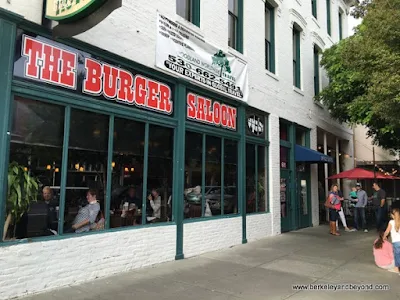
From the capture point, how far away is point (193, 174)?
28.2ft

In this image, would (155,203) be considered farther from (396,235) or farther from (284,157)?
(284,157)

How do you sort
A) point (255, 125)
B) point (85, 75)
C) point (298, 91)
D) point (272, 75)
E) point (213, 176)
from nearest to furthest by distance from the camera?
point (85, 75) < point (213, 176) < point (255, 125) < point (272, 75) < point (298, 91)

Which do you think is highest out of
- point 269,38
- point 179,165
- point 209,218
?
point 269,38

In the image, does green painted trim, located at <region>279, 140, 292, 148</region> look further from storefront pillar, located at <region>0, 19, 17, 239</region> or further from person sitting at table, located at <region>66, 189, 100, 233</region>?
storefront pillar, located at <region>0, 19, 17, 239</region>

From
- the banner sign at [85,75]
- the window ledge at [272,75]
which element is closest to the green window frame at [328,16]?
the window ledge at [272,75]

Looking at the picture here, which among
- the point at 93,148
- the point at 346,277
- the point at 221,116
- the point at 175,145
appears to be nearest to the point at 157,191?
the point at 175,145

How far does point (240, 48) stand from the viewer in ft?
35.4

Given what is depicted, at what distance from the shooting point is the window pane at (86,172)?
19.6 ft

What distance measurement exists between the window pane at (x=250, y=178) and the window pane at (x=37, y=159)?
20.4ft

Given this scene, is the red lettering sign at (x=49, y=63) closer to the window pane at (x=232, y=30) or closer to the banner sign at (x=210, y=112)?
the banner sign at (x=210, y=112)

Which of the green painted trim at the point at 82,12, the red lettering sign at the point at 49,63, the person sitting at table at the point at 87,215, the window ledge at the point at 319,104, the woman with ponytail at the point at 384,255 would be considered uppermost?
the window ledge at the point at 319,104

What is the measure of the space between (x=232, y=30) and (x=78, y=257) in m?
7.65

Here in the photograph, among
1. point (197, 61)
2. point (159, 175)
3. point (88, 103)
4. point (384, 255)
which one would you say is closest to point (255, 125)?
point (197, 61)

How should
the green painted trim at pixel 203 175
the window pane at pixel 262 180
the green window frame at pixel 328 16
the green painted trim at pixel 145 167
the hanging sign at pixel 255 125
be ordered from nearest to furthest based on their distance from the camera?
the green painted trim at pixel 145 167 < the green painted trim at pixel 203 175 < the hanging sign at pixel 255 125 < the window pane at pixel 262 180 < the green window frame at pixel 328 16
